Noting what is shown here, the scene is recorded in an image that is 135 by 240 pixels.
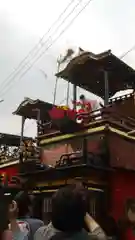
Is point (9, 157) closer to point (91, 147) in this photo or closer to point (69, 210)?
point (91, 147)

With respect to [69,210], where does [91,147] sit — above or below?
above

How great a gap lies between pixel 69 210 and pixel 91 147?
30.9 feet

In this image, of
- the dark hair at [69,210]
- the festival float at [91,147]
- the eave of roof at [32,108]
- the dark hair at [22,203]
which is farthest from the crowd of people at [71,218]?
the eave of roof at [32,108]

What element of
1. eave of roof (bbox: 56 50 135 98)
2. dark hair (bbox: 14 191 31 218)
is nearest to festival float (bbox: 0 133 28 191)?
eave of roof (bbox: 56 50 135 98)

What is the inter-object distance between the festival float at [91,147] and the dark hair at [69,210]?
24.9ft

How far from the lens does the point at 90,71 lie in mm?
13953

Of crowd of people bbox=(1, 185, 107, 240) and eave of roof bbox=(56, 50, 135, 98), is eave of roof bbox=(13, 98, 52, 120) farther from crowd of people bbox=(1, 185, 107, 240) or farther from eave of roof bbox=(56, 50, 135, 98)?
crowd of people bbox=(1, 185, 107, 240)

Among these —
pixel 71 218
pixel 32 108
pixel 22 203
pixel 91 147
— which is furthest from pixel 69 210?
pixel 32 108

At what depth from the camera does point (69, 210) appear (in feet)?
8.10

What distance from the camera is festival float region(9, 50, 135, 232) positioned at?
10975 mm

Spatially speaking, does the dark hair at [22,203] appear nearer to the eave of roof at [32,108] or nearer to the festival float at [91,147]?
the festival float at [91,147]

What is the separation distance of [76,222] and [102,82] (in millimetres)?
12872

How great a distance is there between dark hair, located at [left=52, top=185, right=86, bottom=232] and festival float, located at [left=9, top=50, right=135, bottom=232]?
24.9 feet

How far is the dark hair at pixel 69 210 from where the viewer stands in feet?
8.10
